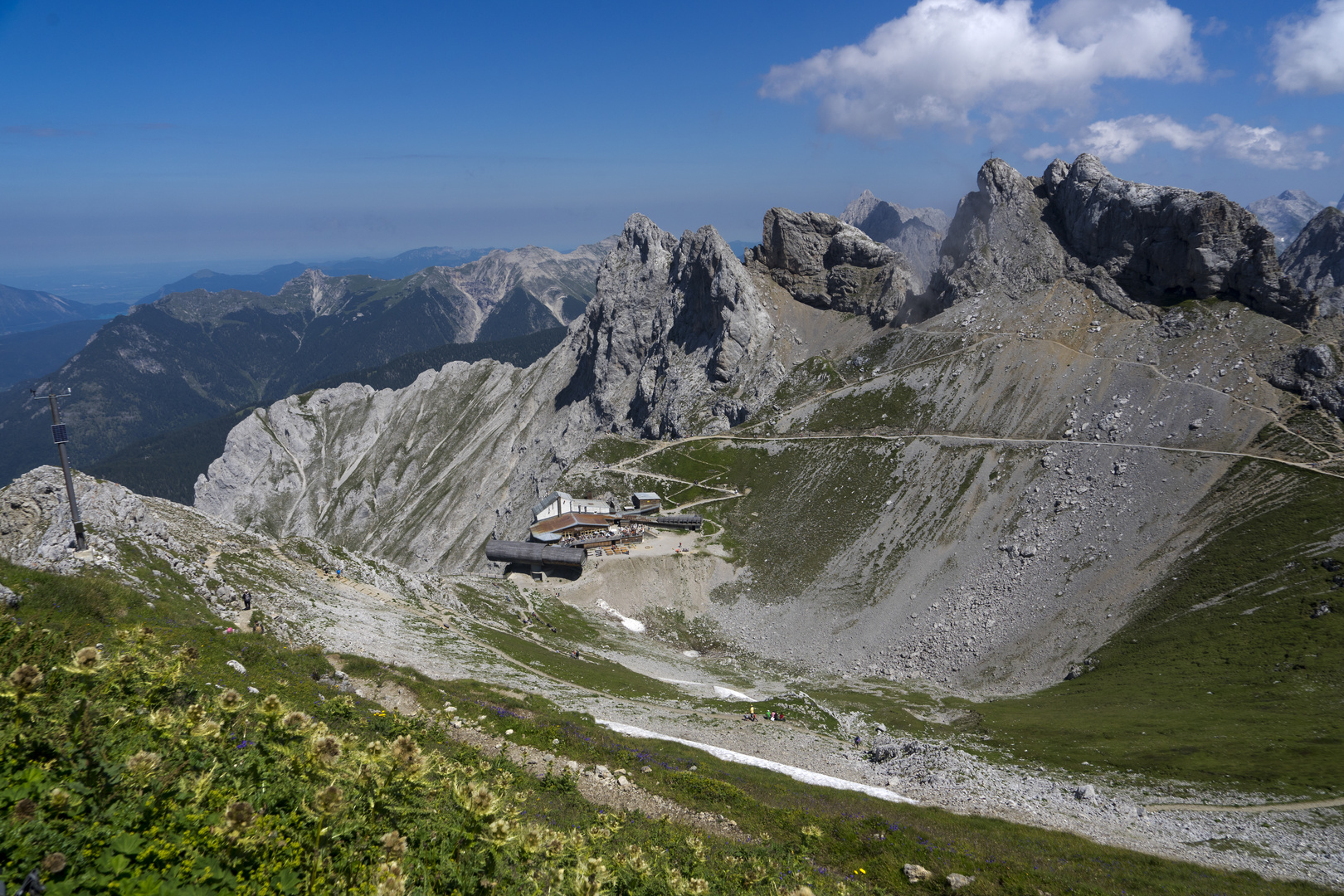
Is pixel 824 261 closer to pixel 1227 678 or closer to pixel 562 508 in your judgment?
pixel 562 508

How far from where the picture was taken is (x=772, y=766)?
38.3 meters

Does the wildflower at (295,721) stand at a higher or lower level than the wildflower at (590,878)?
higher

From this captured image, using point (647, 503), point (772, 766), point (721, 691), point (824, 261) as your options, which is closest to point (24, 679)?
point (772, 766)

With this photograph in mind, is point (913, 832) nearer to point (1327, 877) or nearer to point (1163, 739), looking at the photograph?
point (1327, 877)

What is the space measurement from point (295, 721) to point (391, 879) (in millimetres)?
4367

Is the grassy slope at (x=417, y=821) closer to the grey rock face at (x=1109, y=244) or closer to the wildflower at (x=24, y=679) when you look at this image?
the wildflower at (x=24, y=679)

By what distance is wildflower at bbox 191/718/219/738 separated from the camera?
9.88 metres

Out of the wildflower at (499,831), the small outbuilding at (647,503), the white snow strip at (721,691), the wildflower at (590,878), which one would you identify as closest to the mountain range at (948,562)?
the white snow strip at (721,691)

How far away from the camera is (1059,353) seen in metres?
122

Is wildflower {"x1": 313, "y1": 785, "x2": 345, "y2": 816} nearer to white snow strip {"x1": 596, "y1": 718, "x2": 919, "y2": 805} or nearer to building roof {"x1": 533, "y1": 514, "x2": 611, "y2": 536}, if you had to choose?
white snow strip {"x1": 596, "y1": 718, "x2": 919, "y2": 805}

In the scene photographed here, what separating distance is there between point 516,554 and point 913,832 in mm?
72514

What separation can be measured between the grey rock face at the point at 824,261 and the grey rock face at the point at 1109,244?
Result: 18265 millimetres

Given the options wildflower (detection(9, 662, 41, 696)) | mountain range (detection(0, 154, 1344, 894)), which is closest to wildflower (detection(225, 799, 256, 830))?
mountain range (detection(0, 154, 1344, 894))

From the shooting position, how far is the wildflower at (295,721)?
10.6 meters
